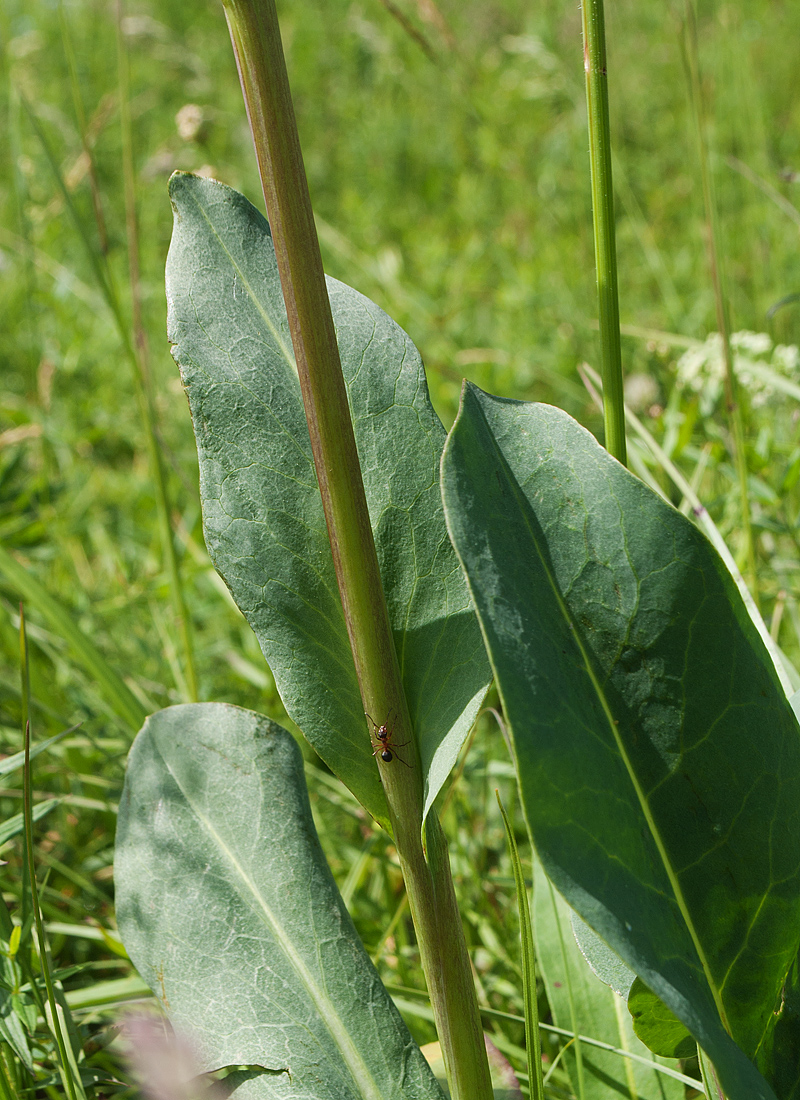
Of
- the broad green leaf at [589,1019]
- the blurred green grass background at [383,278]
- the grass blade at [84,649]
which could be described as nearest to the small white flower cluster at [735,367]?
the blurred green grass background at [383,278]

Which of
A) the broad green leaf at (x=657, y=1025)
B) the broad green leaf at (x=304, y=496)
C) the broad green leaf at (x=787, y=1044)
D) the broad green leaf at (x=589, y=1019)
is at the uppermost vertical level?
the broad green leaf at (x=304, y=496)

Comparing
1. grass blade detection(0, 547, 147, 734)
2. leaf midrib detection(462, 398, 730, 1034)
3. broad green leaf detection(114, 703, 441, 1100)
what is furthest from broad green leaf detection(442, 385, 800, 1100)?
grass blade detection(0, 547, 147, 734)

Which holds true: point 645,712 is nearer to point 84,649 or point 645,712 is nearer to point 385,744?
point 385,744

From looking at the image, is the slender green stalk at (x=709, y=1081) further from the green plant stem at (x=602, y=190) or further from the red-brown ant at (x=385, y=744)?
the green plant stem at (x=602, y=190)

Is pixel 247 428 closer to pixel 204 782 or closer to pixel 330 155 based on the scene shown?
pixel 204 782

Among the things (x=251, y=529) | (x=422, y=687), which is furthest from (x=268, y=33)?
(x=422, y=687)

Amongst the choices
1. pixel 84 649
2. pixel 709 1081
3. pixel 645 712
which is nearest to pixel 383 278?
pixel 84 649

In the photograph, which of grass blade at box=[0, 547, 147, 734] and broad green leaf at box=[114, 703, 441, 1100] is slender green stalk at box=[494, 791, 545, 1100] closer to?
broad green leaf at box=[114, 703, 441, 1100]
